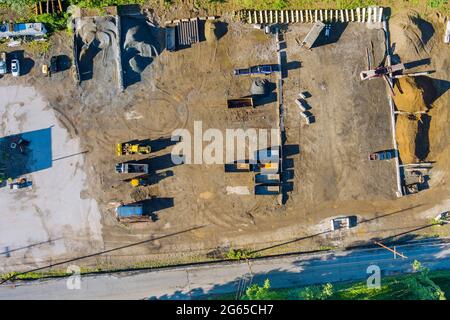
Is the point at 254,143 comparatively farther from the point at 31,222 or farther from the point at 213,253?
the point at 31,222

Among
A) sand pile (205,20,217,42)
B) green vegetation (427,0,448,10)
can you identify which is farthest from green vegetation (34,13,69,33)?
green vegetation (427,0,448,10)

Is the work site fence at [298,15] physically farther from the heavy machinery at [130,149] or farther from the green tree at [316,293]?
the green tree at [316,293]

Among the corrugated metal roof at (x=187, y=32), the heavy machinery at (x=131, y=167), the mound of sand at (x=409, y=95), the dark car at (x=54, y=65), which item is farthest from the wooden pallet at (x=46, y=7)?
the mound of sand at (x=409, y=95)

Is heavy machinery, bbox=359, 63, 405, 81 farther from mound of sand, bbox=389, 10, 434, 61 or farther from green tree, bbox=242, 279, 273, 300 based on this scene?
green tree, bbox=242, 279, 273, 300

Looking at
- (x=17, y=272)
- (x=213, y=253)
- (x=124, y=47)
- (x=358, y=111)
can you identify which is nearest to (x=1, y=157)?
(x=17, y=272)

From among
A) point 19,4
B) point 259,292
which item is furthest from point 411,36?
point 19,4

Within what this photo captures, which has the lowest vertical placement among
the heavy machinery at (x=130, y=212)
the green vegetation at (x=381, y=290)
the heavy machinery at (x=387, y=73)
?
the green vegetation at (x=381, y=290)
